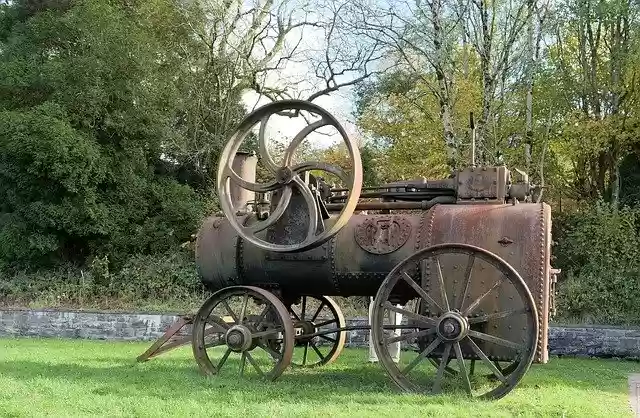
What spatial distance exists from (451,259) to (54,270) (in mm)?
13556

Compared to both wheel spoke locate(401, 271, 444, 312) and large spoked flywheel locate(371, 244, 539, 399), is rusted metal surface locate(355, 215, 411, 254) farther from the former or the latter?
wheel spoke locate(401, 271, 444, 312)

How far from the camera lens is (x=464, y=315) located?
24.8 ft

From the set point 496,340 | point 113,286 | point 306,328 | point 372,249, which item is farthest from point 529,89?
point 496,340

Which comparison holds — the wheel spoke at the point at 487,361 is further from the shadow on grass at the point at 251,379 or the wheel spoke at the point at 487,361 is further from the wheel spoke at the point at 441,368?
the shadow on grass at the point at 251,379

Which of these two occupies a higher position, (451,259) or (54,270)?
(451,259)

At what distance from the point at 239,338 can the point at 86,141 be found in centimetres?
1104

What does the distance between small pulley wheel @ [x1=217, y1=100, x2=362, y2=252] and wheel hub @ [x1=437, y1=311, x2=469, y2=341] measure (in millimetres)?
1613

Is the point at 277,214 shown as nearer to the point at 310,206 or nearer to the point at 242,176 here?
the point at 310,206

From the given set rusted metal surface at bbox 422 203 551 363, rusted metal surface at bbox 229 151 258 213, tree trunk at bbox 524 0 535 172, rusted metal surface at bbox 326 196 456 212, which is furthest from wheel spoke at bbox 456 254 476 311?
tree trunk at bbox 524 0 535 172

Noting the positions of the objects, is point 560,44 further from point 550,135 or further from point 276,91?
point 276,91

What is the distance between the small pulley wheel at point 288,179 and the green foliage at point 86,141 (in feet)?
31.9

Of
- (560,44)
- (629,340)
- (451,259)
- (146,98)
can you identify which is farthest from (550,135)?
(451,259)

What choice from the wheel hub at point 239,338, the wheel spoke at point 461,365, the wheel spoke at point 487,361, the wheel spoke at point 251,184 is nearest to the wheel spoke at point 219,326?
the wheel hub at point 239,338

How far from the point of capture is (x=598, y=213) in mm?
16891
